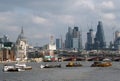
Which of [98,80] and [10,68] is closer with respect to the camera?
[98,80]

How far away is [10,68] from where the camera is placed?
157000 mm

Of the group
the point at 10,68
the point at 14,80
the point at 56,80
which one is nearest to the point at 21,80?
the point at 14,80

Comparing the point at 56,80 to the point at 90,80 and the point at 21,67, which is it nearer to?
the point at 90,80

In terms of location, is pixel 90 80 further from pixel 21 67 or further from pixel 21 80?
pixel 21 67

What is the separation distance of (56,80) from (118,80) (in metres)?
13.2

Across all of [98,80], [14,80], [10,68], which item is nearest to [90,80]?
[98,80]

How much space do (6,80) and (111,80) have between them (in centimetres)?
2263

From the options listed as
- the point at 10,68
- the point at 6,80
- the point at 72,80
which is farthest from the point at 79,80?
the point at 10,68

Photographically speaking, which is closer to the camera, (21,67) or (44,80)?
(44,80)

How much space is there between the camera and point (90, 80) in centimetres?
9988

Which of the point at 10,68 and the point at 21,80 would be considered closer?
the point at 21,80

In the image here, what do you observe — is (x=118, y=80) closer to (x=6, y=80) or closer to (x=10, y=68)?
(x=6, y=80)

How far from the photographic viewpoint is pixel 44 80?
327ft

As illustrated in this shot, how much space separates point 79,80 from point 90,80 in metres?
2.55
